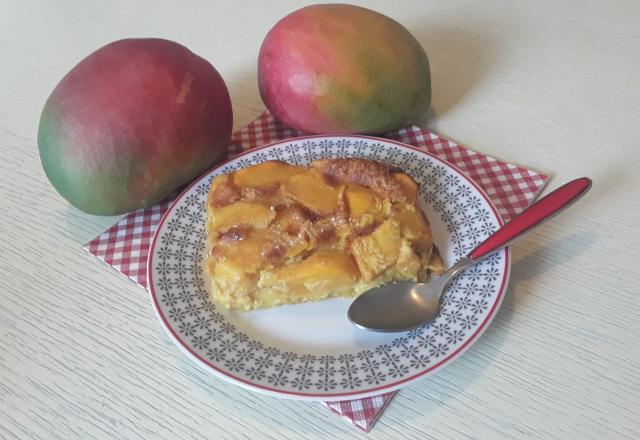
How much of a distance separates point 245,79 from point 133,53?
0.96 feet

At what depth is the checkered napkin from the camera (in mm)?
682

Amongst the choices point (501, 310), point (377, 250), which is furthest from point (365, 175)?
point (501, 310)

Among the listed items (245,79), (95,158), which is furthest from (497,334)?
(245,79)

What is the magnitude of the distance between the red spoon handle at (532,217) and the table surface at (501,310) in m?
0.06

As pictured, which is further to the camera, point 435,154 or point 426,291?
point 435,154

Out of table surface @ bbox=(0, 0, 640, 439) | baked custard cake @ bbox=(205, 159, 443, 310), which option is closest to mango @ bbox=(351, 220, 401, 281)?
baked custard cake @ bbox=(205, 159, 443, 310)

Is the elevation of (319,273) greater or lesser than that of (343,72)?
lesser

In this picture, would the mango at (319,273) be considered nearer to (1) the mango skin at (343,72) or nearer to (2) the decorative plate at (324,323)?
(2) the decorative plate at (324,323)

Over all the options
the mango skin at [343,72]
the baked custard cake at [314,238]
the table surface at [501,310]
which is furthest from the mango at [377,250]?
the mango skin at [343,72]

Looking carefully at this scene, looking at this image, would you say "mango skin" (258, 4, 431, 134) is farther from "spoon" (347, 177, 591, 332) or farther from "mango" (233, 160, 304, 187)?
"spoon" (347, 177, 591, 332)

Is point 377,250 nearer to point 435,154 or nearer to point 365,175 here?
point 365,175

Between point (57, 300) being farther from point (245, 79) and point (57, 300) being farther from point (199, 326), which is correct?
point (245, 79)

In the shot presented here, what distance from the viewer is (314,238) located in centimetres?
58

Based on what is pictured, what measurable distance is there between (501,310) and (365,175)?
20cm
